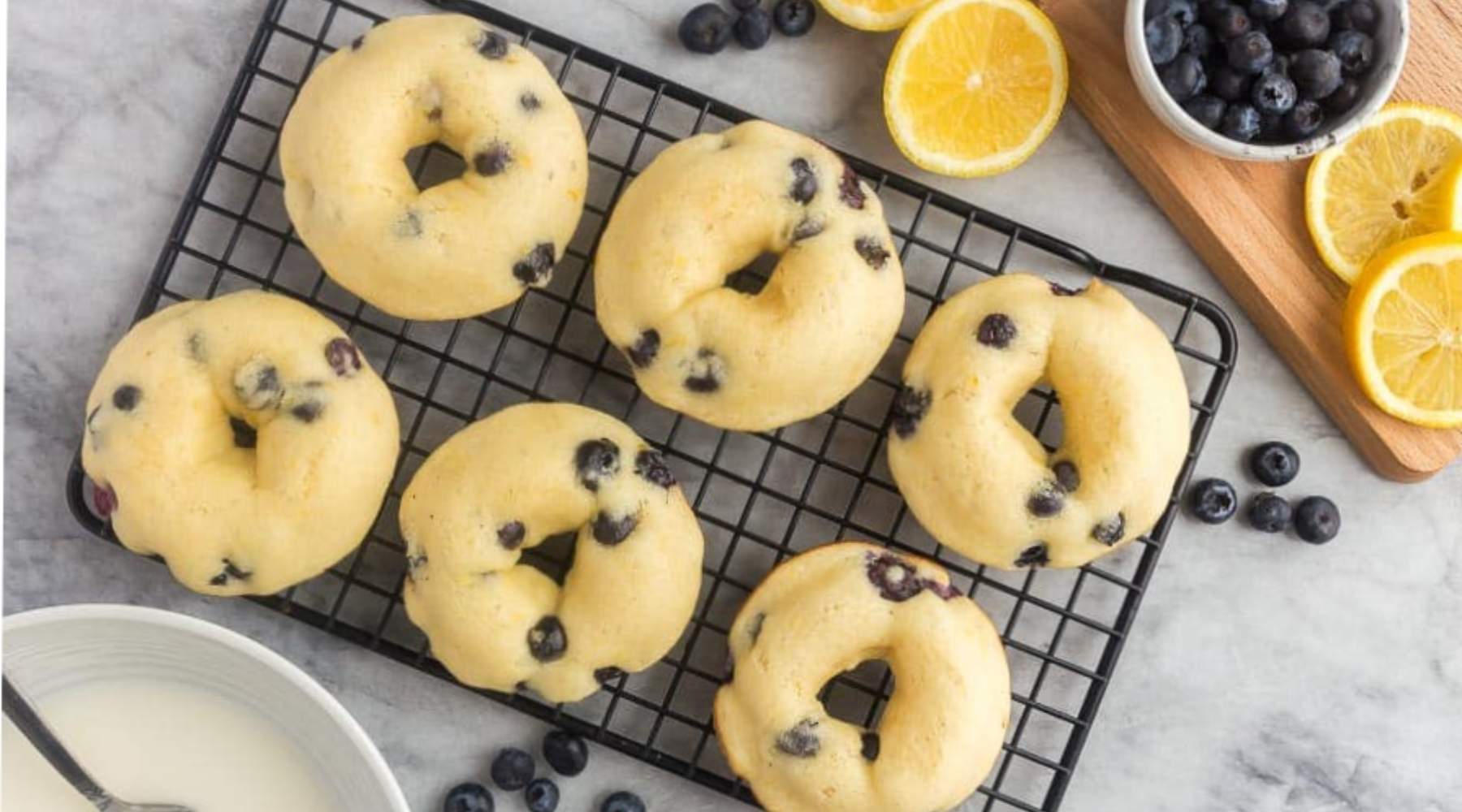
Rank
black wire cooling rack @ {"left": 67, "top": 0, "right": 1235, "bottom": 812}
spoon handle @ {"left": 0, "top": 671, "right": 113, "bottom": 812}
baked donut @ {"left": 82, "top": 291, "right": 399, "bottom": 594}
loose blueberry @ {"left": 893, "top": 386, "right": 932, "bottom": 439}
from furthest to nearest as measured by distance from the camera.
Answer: black wire cooling rack @ {"left": 67, "top": 0, "right": 1235, "bottom": 812} → loose blueberry @ {"left": 893, "top": 386, "right": 932, "bottom": 439} → baked donut @ {"left": 82, "top": 291, "right": 399, "bottom": 594} → spoon handle @ {"left": 0, "top": 671, "right": 113, "bottom": 812}

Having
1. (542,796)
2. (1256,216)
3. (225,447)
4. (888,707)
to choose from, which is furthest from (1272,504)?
(225,447)

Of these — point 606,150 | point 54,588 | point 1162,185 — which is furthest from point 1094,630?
point 54,588

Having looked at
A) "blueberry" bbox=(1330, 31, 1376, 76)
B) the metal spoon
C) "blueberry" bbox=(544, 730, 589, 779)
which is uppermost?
"blueberry" bbox=(1330, 31, 1376, 76)

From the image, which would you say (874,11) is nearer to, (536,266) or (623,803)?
(536,266)

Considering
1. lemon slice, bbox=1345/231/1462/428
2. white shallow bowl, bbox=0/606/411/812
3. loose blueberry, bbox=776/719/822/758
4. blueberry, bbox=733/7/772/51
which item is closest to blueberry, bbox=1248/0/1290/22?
lemon slice, bbox=1345/231/1462/428

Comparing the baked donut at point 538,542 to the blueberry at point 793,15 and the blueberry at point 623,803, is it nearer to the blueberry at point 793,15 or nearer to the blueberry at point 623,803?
the blueberry at point 623,803

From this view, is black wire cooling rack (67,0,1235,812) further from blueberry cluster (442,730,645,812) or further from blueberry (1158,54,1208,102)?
blueberry (1158,54,1208,102)
